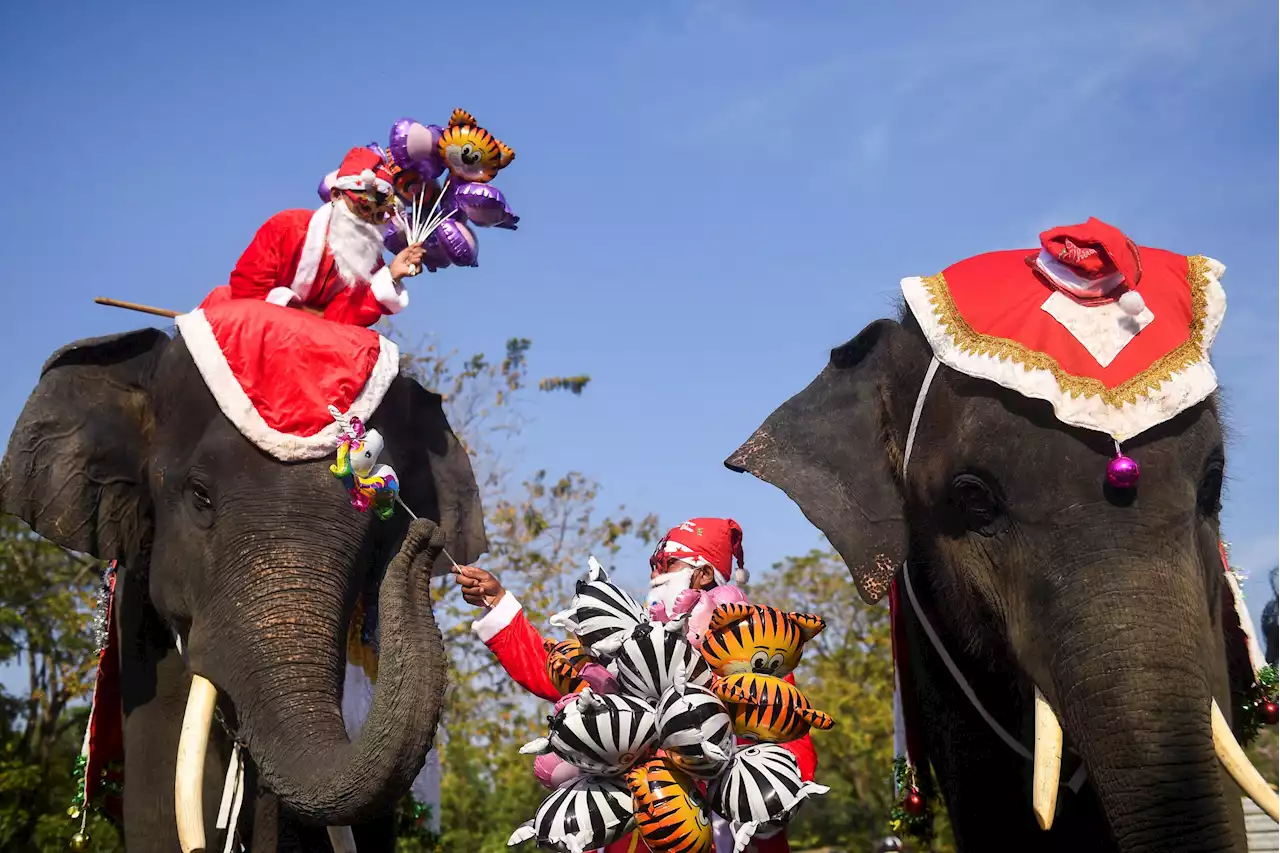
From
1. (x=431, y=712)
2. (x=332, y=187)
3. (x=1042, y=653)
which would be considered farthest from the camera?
(x=332, y=187)

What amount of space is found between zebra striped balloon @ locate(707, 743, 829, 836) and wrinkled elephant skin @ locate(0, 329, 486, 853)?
2.98ft

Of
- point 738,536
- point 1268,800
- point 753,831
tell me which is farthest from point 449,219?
point 1268,800

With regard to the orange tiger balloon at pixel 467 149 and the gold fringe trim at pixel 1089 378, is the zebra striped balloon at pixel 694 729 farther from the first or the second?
the orange tiger balloon at pixel 467 149

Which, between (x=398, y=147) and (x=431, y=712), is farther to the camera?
(x=398, y=147)

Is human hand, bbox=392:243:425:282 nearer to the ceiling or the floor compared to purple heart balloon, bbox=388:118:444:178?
nearer to the floor

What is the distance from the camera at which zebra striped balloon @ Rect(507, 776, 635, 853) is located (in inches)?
163

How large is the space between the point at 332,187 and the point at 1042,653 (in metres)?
3.70

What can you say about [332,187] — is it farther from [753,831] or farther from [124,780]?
[753,831]

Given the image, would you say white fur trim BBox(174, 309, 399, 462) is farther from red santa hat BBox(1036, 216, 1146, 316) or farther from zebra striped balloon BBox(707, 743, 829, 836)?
red santa hat BBox(1036, 216, 1146, 316)

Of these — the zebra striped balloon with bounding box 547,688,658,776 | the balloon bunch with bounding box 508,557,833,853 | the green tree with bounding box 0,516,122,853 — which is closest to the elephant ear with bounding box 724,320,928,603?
the balloon bunch with bounding box 508,557,833,853

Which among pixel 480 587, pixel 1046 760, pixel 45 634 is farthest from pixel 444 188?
pixel 45 634

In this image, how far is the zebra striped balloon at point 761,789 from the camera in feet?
13.4

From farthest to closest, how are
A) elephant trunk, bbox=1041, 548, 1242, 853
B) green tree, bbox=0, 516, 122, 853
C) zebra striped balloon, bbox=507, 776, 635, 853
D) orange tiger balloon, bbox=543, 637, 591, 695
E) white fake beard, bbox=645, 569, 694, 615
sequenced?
green tree, bbox=0, 516, 122, 853 → white fake beard, bbox=645, 569, 694, 615 → orange tiger balloon, bbox=543, 637, 591, 695 → zebra striped balloon, bbox=507, 776, 635, 853 → elephant trunk, bbox=1041, 548, 1242, 853

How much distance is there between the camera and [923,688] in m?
5.07
